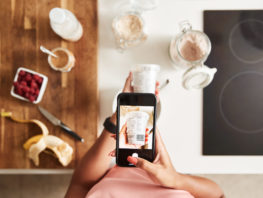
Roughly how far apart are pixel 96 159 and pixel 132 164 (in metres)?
0.20

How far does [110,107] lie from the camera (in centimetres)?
80

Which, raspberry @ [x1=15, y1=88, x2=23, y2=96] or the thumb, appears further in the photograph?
raspberry @ [x1=15, y1=88, x2=23, y2=96]

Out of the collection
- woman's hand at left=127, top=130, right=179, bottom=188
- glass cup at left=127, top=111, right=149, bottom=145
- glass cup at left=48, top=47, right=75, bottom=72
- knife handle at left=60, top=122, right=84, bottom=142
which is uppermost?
glass cup at left=48, top=47, right=75, bottom=72

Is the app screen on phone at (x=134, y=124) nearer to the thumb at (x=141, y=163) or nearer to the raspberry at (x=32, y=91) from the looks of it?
the thumb at (x=141, y=163)

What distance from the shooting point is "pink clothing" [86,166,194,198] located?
68 centimetres

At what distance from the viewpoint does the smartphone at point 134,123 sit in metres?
0.57

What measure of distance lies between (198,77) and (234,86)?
7.8 inches

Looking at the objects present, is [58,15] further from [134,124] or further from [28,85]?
[134,124]

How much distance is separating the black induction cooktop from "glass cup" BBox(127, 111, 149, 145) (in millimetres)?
332

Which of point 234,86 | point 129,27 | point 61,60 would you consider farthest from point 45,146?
point 234,86

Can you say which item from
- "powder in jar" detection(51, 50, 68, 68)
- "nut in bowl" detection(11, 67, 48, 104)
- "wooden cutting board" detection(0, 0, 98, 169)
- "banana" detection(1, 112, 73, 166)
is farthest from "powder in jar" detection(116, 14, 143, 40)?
"banana" detection(1, 112, 73, 166)

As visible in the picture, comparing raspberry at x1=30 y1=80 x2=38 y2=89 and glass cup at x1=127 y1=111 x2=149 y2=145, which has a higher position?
raspberry at x1=30 y1=80 x2=38 y2=89

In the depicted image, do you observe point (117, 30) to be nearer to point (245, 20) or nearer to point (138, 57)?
point (138, 57)

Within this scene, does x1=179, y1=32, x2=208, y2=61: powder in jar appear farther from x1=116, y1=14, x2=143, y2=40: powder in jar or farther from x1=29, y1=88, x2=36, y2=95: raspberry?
x1=29, y1=88, x2=36, y2=95: raspberry
